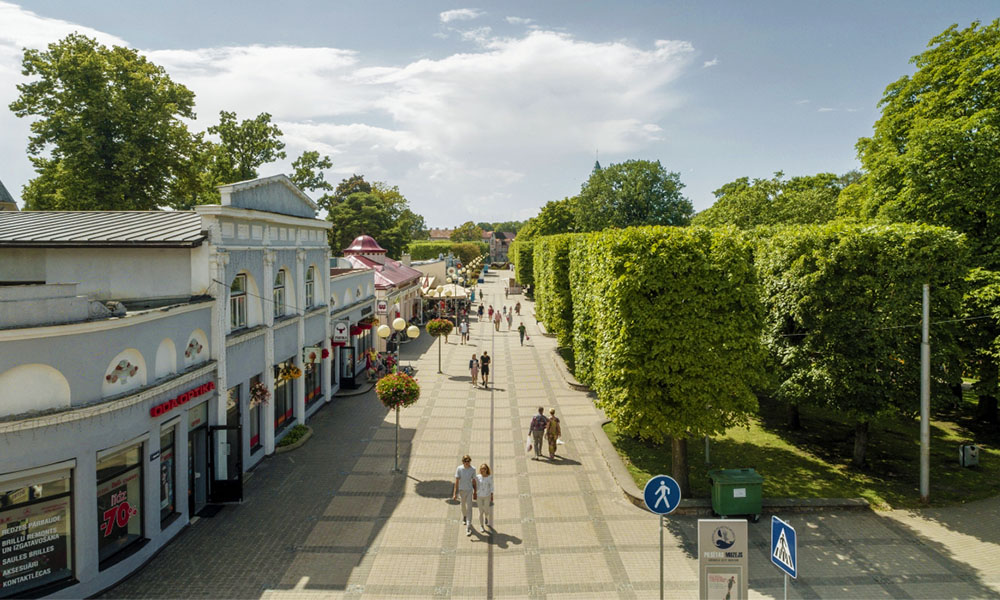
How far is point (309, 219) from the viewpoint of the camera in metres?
21.0

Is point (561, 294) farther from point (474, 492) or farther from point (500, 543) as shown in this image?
point (500, 543)

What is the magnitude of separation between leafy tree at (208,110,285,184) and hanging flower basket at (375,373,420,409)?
2905cm

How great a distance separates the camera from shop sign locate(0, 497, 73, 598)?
9.30 m

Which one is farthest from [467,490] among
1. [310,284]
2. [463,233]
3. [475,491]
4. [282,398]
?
[463,233]

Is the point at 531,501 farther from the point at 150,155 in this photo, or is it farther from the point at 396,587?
the point at 150,155

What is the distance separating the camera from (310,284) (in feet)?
73.7

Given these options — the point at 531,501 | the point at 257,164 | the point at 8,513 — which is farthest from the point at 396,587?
the point at 257,164

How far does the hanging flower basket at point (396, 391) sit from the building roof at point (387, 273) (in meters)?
16.1

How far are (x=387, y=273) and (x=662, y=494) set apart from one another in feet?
109

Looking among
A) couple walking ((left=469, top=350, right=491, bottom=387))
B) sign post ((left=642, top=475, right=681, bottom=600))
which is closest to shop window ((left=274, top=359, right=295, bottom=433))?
couple walking ((left=469, top=350, right=491, bottom=387))

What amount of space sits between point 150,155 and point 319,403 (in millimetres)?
18535

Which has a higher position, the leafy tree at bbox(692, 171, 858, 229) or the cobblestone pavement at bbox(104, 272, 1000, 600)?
the leafy tree at bbox(692, 171, 858, 229)

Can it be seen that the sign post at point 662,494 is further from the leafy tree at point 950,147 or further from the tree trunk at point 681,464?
the leafy tree at point 950,147

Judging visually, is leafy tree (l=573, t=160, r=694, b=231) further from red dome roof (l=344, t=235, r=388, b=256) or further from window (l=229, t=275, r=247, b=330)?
window (l=229, t=275, r=247, b=330)
